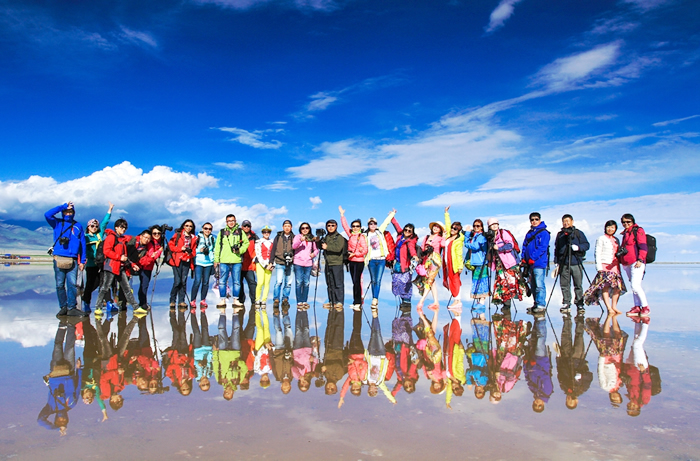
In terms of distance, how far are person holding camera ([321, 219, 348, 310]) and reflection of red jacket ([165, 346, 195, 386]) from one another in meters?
5.44

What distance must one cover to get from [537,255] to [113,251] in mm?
9491

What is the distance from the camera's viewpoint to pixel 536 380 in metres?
5.28

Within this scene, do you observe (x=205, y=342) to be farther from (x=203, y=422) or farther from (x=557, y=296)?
(x=557, y=296)

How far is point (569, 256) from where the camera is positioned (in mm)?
11266

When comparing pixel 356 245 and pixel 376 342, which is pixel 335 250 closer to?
pixel 356 245

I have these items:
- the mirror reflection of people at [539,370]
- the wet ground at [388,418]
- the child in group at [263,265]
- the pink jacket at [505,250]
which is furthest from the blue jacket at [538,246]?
the child in group at [263,265]

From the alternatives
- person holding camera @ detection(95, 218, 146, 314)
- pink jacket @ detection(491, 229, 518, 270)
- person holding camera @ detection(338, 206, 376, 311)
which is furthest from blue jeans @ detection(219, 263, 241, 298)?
pink jacket @ detection(491, 229, 518, 270)

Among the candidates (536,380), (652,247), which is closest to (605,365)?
(536,380)

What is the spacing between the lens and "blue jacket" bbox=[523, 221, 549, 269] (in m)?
11.1

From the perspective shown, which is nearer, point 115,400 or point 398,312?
point 115,400

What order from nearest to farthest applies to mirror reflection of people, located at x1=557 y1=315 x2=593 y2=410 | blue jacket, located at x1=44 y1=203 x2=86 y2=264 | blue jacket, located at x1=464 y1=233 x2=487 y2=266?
1. mirror reflection of people, located at x1=557 y1=315 x2=593 y2=410
2. blue jacket, located at x1=44 y1=203 x2=86 y2=264
3. blue jacket, located at x1=464 y1=233 x2=487 y2=266

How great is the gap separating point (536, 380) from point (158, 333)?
6045mm

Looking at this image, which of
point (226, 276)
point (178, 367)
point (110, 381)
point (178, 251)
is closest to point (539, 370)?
point (178, 367)

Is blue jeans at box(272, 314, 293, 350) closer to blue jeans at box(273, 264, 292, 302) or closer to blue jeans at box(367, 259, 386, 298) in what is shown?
blue jeans at box(273, 264, 292, 302)
